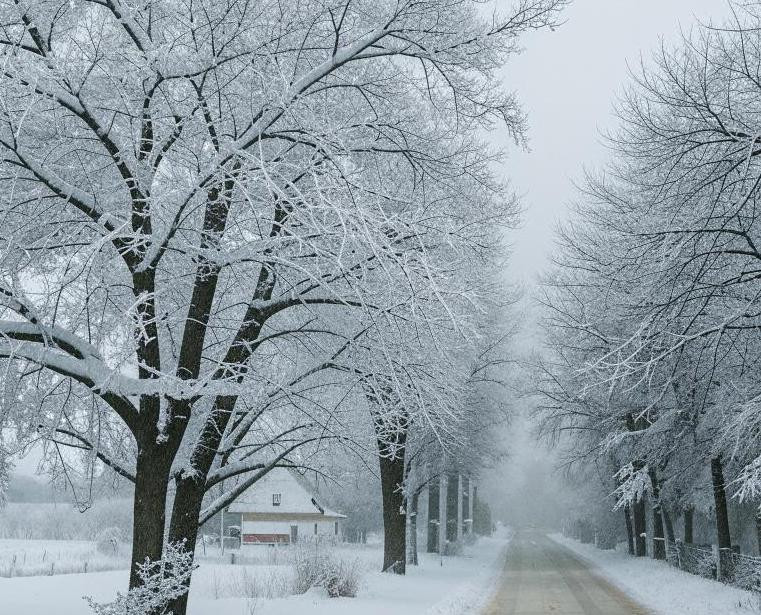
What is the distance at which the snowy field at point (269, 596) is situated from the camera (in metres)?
12.8

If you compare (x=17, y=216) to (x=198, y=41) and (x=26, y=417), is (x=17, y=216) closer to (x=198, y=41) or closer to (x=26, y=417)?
(x=26, y=417)

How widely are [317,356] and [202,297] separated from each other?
2128mm

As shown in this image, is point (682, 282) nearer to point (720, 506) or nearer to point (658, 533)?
point (720, 506)

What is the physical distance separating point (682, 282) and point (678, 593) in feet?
32.9

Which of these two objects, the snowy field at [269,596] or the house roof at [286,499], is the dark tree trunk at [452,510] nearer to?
the house roof at [286,499]

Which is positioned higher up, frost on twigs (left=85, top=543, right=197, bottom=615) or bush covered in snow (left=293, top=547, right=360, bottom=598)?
frost on twigs (left=85, top=543, right=197, bottom=615)

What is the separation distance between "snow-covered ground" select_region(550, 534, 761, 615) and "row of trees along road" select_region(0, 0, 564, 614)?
8833 mm

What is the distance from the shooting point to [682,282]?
12.4 meters

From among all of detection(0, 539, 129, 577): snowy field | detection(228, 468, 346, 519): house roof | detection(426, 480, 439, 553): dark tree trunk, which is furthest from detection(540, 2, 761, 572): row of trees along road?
detection(228, 468, 346, 519): house roof

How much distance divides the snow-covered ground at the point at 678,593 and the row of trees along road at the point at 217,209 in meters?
8.83

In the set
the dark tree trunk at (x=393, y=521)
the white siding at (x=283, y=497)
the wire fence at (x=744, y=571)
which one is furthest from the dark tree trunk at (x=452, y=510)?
the wire fence at (x=744, y=571)

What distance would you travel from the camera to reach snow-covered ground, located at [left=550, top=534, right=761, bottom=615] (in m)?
15.6

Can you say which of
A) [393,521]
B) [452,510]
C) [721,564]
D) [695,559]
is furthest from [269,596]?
[452,510]

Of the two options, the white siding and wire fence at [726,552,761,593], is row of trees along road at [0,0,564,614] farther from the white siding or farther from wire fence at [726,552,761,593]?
the white siding
